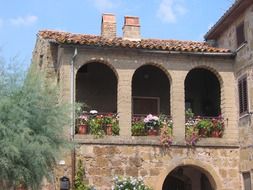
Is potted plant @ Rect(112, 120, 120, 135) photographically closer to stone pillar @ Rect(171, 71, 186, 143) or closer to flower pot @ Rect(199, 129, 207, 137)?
stone pillar @ Rect(171, 71, 186, 143)

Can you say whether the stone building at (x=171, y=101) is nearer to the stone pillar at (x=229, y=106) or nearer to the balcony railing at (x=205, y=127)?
the stone pillar at (x=229, y=106)

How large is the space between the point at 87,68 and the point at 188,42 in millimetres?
4643

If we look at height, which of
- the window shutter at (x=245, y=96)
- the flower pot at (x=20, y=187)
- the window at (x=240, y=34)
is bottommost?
the flower pot at (x=20, y=187)

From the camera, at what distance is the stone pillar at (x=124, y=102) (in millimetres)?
20609

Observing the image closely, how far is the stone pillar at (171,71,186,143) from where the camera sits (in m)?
21.0

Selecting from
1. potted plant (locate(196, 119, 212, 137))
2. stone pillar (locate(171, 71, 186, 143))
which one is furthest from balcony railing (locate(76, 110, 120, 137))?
potted plant (locate(196, 119, 212, 137))

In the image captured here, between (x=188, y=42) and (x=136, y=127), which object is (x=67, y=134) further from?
(x=188, y=42)

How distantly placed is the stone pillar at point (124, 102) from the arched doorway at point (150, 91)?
9.91ft

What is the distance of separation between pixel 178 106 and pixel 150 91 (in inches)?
124

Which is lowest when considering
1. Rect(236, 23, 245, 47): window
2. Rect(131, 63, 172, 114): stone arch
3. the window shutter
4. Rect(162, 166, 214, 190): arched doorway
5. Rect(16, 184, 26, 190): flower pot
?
Rect(16, 184, 26, 190): flower pot

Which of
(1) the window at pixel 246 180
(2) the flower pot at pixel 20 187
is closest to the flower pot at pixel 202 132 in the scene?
(1) the window at pixel 246 180

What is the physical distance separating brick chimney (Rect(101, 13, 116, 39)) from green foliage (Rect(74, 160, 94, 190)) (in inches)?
268

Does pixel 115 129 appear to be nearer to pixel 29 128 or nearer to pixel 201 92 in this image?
pixel 29 128

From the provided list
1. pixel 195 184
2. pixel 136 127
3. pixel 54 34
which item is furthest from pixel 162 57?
pixel 195 184
